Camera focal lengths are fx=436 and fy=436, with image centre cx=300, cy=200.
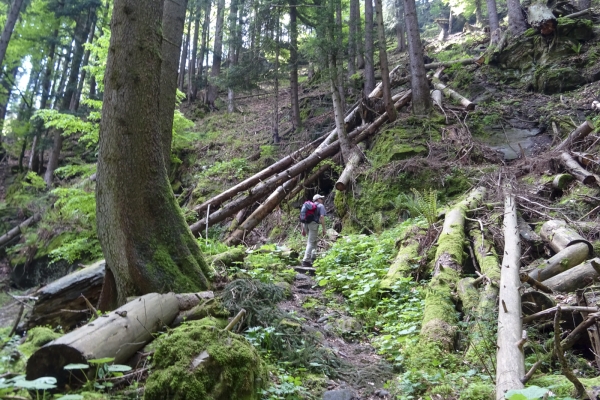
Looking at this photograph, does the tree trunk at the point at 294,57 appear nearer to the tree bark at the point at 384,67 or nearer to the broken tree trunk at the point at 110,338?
the tree bark at the point at 384,67

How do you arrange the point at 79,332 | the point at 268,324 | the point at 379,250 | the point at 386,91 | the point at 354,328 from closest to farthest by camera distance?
the point at 79,332 → the point at 268,324 → the point at 354,328 → the point at 379,250 → the point at 386,91

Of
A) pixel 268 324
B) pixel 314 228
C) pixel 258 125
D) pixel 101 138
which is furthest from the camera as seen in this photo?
pixel 258 125

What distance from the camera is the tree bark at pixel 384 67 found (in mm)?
13188

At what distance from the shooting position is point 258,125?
2167cm

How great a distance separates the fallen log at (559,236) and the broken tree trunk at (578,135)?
3.90 metres

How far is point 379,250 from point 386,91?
684 cm

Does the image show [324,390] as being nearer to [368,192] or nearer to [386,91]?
[368,192]

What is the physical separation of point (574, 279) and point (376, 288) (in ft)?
8.96

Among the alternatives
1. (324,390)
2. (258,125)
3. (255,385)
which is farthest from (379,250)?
(258,125)

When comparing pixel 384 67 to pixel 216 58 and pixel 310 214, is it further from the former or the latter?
pixel 216 58

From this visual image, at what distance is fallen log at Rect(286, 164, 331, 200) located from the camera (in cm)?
1383

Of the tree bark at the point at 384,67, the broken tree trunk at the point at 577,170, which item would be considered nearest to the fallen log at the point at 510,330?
the broken tree trunk at the point at 577,170

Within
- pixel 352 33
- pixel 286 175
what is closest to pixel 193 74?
pixel 352 33

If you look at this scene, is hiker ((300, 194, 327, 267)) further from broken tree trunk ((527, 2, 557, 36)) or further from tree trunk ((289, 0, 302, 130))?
broken tree trunk ((527, 2, 557, 36))
